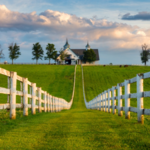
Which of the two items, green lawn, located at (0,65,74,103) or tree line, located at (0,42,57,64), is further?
tree line, located at (0,42,57,64)

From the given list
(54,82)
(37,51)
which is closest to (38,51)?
(37,51)

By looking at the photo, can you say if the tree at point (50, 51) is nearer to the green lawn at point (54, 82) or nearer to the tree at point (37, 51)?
the tree at point (37, 51)

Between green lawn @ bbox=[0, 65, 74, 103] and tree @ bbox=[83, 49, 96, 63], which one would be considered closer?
green lawn @ bbox=[0, 65, 74, 103]

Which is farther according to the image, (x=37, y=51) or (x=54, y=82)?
(x=37, y=51)

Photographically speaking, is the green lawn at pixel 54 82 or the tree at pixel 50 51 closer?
the green lawn at pixel 54 82

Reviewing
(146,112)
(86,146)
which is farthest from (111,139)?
(146,112)

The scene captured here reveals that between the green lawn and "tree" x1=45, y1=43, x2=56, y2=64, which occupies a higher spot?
"tree" x1=45, y1=43, x2=56, y2=64

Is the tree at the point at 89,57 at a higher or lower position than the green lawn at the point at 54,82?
higher

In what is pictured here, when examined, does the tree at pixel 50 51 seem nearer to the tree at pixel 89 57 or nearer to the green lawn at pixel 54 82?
the tree at pixel 89 57

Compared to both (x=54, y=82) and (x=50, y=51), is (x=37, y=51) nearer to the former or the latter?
(x=50, y=51)

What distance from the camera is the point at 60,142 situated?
17.6 feet

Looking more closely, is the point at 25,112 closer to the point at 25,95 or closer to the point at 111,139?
the point at 25,95

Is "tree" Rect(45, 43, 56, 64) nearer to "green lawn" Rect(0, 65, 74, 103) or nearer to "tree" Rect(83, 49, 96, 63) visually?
"tree" Rect(83, 49, 96, 63)

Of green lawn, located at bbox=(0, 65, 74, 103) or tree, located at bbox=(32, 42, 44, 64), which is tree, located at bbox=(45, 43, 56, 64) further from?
green lawn, located at bbox=(0, 65, 74, 103)
